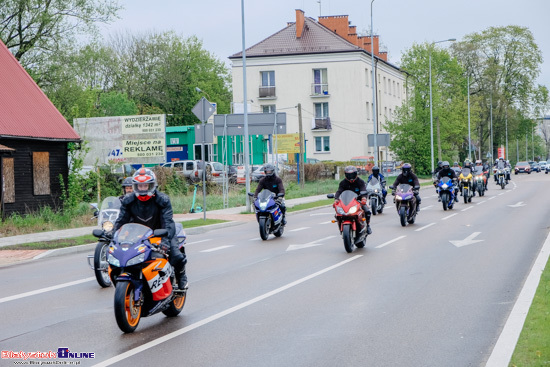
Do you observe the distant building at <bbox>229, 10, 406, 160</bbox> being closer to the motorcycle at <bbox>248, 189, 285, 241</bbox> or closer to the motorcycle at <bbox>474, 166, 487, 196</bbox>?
the motorcycle at <bbox>474, 166, 487, 196</bbox>

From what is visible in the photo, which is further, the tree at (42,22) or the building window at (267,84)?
the building window at (267,84)

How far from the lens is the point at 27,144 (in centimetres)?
2725

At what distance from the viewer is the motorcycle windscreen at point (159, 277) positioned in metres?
7.73

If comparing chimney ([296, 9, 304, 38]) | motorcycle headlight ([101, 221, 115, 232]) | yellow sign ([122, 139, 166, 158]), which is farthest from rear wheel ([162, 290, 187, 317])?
chimney ([296, 9, 304, 38])

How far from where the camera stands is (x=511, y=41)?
300 ft

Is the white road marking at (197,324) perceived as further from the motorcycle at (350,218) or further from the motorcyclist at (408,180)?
the motorcyclist at (408,180)

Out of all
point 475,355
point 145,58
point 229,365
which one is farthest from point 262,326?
point 145,58

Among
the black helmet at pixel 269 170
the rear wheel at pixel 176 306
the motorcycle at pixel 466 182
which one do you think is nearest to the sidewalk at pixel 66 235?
the black helmet at pixel 269 170

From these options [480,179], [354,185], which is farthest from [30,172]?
[480,179]

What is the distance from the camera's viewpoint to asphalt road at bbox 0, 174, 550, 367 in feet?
22.5

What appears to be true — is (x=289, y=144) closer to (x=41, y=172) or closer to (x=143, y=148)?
(x=143, y=148)

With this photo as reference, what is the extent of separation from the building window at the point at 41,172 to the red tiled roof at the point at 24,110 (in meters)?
0.80

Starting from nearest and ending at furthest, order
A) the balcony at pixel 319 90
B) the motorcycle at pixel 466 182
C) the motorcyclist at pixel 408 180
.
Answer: the motorcyclist at pixel 408 180
the motorcycle at pixel 466 182
the balcony at pixel 319 90

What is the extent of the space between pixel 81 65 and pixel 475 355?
43.3 m
